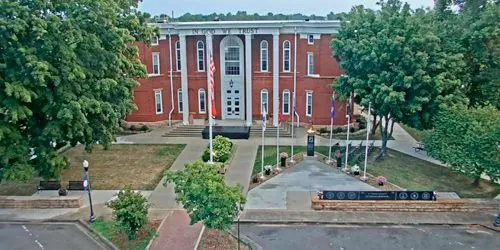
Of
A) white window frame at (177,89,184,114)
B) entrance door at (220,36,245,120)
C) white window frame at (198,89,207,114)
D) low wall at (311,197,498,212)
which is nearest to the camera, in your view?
low wall at (311,197,498,212)

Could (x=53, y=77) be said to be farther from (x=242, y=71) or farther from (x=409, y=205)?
(x=242, y=71)

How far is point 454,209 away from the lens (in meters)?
20.8

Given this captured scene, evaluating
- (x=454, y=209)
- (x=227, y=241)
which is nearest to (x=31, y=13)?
(x=227, y=241)

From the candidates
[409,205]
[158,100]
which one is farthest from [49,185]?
[409,205]

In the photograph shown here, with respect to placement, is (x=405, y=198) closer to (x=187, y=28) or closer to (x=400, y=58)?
(x=400, y=58)

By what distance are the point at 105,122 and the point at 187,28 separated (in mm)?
13621

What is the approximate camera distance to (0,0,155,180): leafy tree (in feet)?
61.1

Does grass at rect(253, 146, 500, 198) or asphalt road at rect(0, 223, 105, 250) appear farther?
grass at rect(253, 146, 500, 198)

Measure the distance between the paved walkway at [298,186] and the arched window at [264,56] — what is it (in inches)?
428

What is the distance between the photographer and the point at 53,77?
63.0 ft

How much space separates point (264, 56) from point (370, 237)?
2012 centimetres

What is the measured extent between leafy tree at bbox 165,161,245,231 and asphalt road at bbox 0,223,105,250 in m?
4.69

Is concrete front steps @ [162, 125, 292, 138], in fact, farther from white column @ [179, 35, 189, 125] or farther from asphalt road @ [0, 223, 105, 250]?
asphalt road @ [0, 223, 105, 250]

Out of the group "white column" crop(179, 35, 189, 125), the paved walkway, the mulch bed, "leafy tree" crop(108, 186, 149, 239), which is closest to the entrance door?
"white column" crop(179, 35, 189, 125)
